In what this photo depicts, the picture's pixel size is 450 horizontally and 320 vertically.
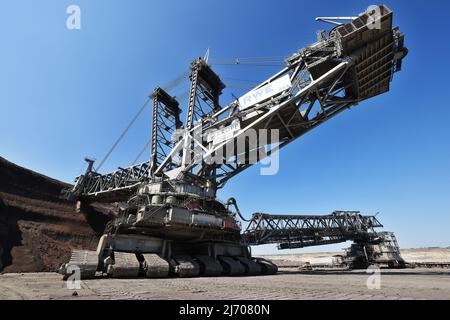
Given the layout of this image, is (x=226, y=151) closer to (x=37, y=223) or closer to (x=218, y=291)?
(x=218, y=291)

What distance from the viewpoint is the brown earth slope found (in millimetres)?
29828

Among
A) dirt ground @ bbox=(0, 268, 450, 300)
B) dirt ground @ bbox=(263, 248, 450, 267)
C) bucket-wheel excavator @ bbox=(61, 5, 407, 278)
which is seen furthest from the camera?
dirt ground @ bbox=(263, 248, 450, 267)

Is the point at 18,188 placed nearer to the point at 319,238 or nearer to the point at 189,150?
the point at 189,150

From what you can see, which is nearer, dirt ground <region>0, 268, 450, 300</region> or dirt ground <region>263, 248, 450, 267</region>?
dirt ground <region>0, 268, 450, 300</region>

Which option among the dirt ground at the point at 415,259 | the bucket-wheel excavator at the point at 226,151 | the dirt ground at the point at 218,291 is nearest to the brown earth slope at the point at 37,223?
the bucket-wheel excavator at the point at 226,151

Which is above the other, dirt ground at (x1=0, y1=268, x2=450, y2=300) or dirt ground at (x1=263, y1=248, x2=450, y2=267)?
dirt ground at (x1=0, y1=268, x2=450, y2=300)

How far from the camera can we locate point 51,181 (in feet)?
149

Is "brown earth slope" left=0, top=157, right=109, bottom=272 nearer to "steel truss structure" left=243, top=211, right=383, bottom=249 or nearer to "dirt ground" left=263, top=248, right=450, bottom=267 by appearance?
"steel truss structure" left=243, top=211, right=383, bottom=249

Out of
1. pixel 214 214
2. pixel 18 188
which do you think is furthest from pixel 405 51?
pixel 18 188

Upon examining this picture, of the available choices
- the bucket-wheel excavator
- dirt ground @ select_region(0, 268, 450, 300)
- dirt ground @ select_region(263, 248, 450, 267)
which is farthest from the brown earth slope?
dirt ground @ select_region(263, 248, 450, 267)

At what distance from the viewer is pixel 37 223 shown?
3675 cm

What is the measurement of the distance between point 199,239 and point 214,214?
2.66m

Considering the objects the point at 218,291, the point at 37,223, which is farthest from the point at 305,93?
the point at 37,223

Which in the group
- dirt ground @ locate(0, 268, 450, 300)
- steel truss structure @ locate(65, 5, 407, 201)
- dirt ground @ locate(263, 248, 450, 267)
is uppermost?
steel truss structure @ locate(65, 5, 407, 201)
